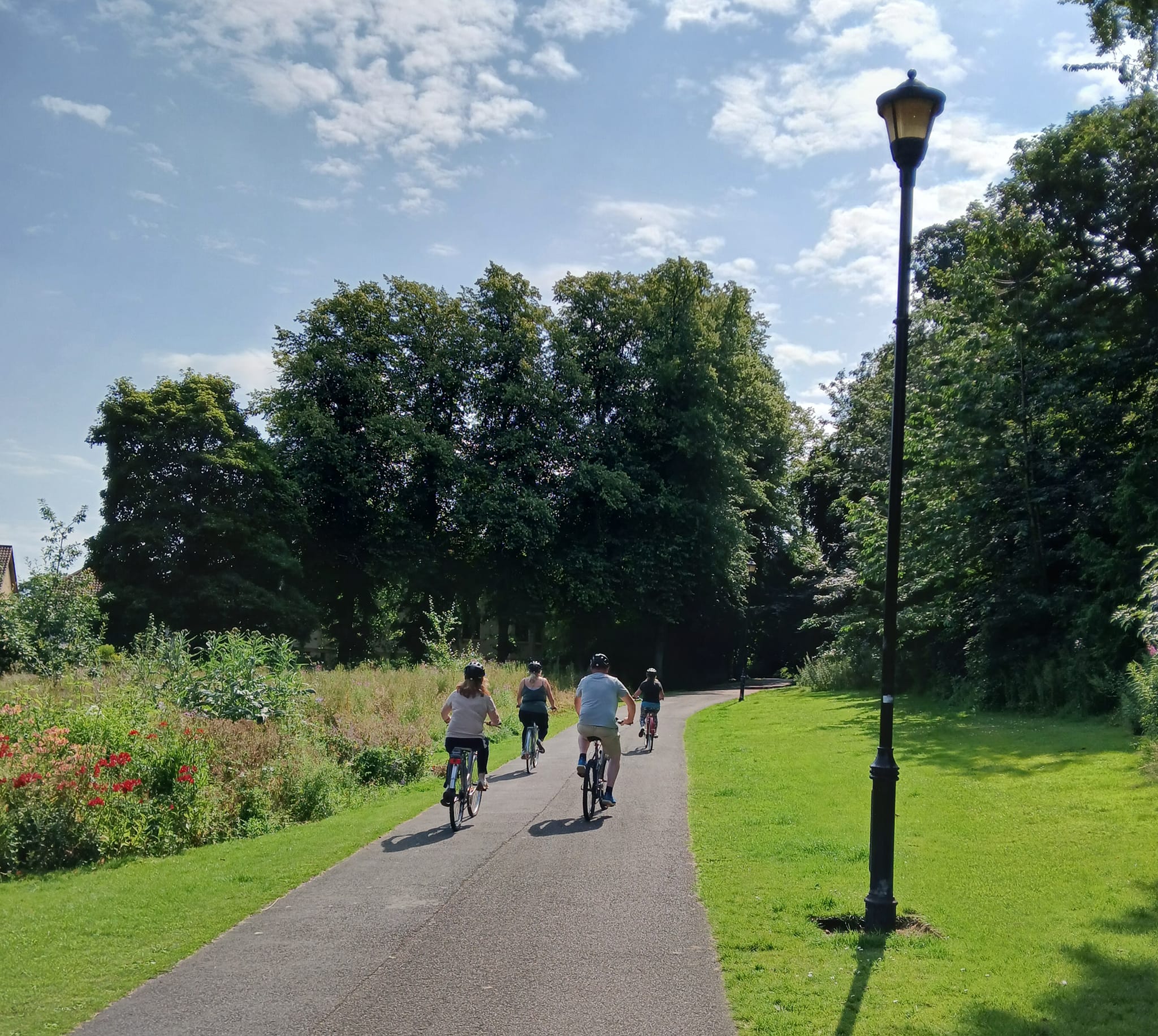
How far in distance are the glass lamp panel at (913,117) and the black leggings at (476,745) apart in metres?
8.16

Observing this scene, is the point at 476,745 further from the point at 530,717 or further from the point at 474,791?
the point at 530,717

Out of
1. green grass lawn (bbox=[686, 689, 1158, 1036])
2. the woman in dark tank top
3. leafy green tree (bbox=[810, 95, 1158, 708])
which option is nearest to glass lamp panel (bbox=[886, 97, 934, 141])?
green grass lawn (bbox=[686, 689, 1158, 1036])

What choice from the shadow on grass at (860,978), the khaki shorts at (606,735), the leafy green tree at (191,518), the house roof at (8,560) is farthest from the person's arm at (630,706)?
the house roof at (8,560)

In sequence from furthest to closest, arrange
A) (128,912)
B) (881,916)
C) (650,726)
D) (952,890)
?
(650,726)
(952,890)
(128,912)
(881,916)

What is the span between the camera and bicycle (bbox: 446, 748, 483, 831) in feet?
38.7

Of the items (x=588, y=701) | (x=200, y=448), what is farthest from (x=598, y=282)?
(x=588, y=701)

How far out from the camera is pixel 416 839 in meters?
11.2

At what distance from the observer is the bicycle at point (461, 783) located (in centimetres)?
1179

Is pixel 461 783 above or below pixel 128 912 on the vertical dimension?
above

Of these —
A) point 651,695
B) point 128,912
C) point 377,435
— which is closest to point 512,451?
point 377,435

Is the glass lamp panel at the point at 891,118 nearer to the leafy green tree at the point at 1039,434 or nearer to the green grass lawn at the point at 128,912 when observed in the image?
the green grass lawn at the point at 128,912

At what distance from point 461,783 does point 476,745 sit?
63cm

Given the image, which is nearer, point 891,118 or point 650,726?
point 891,118

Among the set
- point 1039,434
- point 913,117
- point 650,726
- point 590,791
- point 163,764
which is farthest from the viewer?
point 1039,434
